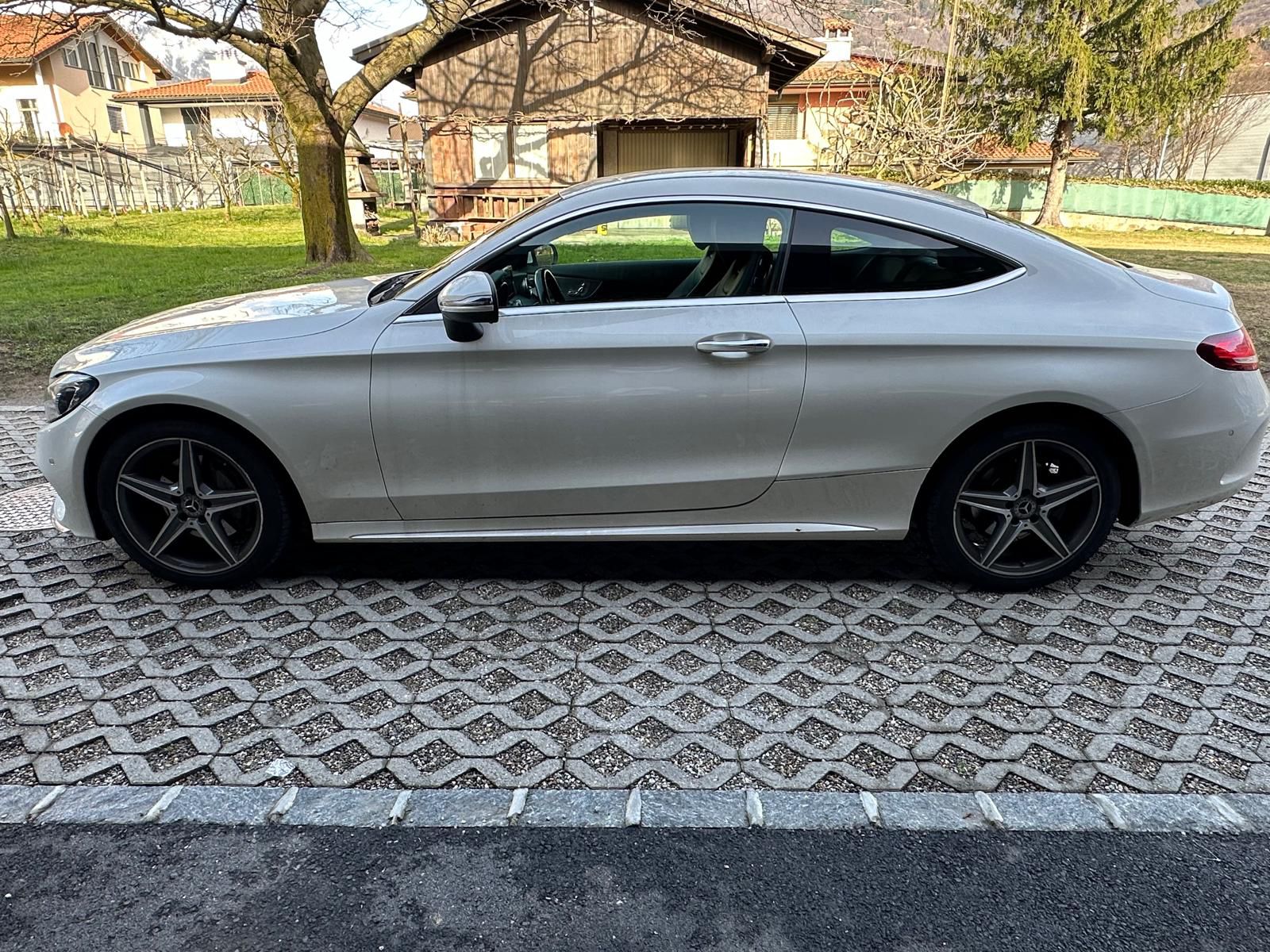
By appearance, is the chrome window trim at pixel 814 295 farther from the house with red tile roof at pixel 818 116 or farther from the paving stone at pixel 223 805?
the house with red tile roof at pixel 818 116

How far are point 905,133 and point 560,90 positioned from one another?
308 inches

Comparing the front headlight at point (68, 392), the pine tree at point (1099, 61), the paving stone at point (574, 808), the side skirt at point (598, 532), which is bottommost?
the paving stone at point (574, 808)

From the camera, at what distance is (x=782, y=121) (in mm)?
28734

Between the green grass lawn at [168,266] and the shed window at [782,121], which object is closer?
the green grass lawn at [168,266]

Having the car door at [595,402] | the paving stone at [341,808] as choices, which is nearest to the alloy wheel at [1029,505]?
the car door at [595,402]

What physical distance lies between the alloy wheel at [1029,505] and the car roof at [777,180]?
1.03 meters

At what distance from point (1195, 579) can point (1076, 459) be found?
942 mm

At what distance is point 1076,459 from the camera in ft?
11.4

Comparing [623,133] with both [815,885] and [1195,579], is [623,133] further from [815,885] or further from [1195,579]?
[815,885]

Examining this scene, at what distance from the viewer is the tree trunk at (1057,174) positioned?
26.5m

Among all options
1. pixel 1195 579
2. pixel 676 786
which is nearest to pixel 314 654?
pixel 676 786

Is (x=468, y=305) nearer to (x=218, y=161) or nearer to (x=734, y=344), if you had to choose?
(x=734, y=344)

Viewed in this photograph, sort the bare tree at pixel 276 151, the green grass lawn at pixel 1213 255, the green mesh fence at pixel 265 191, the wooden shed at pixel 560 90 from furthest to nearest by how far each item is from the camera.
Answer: the green mesh fence at pixel 265 191
the bare tree at pixel 276 151
the wooden shed at pixel 560 90
the green grass lawn at pixel 1213 255

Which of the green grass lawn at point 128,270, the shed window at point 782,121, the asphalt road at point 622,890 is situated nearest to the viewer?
the asphalt road at point 622,890
